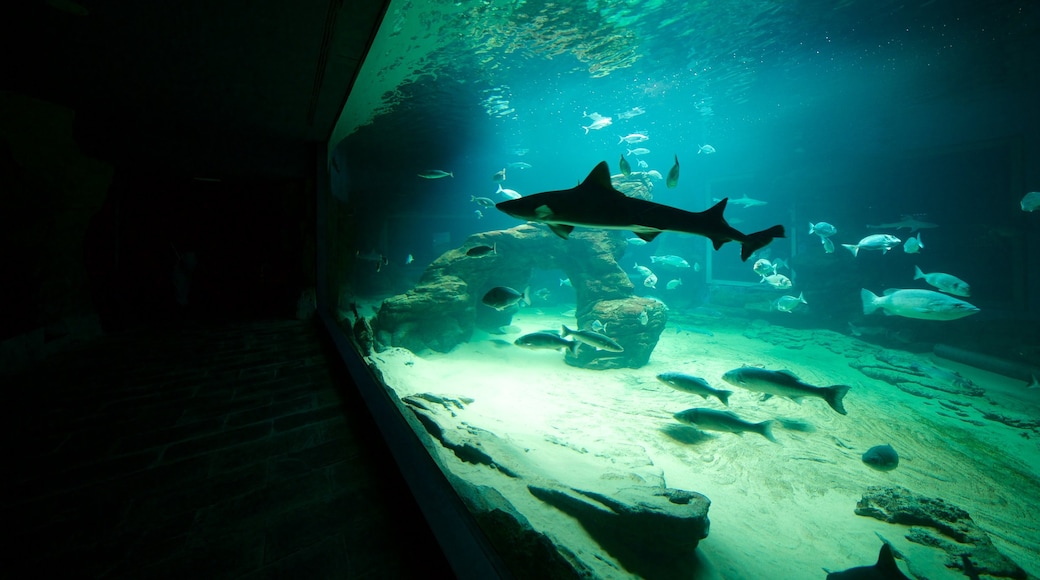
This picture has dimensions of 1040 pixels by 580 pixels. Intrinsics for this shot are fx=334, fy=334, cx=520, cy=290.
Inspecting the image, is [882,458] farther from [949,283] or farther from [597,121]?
[597,121]

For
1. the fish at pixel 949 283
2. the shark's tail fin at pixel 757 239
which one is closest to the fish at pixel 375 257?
the shark's tail fin at pixel 757 239

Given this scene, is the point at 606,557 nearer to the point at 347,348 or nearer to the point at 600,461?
the point at 600,461

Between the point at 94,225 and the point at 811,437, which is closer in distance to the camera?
the point at 94,225

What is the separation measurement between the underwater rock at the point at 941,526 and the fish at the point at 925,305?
5.46m

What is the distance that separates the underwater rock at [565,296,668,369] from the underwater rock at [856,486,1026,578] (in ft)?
22.6

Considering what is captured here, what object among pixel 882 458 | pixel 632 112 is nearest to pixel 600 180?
pixel 882 458

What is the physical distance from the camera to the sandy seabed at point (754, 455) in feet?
11.8

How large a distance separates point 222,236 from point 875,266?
2883 cm

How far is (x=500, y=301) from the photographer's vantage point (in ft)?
22.1

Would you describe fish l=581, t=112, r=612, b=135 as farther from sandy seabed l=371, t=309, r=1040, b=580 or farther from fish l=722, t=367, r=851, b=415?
fish l=722, t=367, r=851, b=415

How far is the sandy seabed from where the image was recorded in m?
3.60

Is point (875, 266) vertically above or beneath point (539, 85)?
beneath

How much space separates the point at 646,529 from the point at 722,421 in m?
3.13

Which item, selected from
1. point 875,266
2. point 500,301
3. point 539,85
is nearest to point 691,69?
point 539,85
